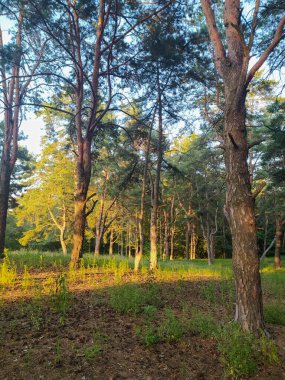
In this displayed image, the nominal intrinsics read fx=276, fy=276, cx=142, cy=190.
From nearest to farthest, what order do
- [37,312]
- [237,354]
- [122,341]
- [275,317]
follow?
[237,354], [122,341], [37,312], [275,317]

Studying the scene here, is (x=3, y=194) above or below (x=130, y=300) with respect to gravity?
above

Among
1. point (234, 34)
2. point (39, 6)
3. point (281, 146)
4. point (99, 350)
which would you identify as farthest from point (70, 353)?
point (281, 146)

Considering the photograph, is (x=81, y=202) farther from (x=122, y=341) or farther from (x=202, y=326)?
(x=202, y=326)

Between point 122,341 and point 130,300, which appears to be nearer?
point 122,341

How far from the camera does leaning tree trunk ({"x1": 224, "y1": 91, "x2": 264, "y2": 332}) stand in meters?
3.84

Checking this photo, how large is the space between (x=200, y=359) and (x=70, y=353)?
5.00ft

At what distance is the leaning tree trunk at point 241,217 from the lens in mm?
3838

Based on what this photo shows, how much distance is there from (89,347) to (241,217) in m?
2.65

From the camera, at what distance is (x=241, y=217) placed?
4051 millimetres

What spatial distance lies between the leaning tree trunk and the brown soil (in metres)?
0.54

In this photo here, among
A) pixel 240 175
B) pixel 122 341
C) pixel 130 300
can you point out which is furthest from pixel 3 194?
pixel 240 175

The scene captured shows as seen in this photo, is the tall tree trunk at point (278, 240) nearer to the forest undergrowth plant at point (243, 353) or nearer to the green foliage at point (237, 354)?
the forest undergrowth plant at point (243, 353)

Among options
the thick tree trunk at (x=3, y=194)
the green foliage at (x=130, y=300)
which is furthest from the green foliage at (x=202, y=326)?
the thick tree trunk at (x=3, y=194)

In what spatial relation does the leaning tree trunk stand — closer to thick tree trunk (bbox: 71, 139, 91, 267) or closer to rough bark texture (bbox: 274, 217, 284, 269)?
thick tree trunk (bbox: 71, 139, 91, 267)
